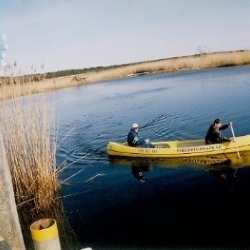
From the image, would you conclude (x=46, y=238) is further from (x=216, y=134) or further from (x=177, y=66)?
(x=177, y=66)

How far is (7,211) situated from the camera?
4.67 meters

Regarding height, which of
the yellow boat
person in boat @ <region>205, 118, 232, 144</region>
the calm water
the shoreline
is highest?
the shoreline

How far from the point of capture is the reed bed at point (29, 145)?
6801 millimetres

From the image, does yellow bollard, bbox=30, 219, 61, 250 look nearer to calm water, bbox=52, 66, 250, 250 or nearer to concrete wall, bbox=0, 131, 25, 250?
concrete wall, bbox=0, 131, 25, 250

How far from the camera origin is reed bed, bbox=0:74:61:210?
6801mm

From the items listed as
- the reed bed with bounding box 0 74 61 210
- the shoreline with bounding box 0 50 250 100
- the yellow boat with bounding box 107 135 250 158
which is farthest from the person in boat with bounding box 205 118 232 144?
the shoreline with bounding box 0 50 250 100

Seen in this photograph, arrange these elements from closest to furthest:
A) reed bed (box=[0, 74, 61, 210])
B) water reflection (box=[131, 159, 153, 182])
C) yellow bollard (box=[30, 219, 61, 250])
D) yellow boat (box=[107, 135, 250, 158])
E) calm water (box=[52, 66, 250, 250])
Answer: yellow bollard (box=[30, 219, 61, 250]), calm water (box=[52, 66, 250, 250]), reed bed (box=[0, 74, 61, 210]), water reflection (box=[131, 159, 153, 182]), yellow boat (box=[107, 135, 250, 158])

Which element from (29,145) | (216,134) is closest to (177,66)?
(216,134)

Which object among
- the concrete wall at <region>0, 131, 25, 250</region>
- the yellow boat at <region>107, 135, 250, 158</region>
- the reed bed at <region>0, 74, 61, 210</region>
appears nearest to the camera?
the concrete wall at <region>0, 131, 25, 250</region>

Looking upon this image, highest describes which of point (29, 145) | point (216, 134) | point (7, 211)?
point (29, 145)

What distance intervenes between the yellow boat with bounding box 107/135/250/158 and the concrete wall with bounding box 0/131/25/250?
6.11 m

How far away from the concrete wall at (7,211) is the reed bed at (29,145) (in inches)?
89.1

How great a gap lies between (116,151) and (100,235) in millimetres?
5022

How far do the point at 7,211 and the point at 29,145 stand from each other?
280cm
